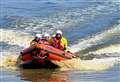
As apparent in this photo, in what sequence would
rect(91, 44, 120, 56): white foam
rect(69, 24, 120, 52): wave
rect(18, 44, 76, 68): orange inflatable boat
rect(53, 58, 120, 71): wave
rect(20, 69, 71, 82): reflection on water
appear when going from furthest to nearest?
rect(69, 24, 120, 52): wave, rect(91, 44, 120, 56): white foam, rect(53, 58, 120, 71): wave, rect(18, 44, 76, 68): orange inflatable boat, rect(20, 69, 71, 82): reflection on water

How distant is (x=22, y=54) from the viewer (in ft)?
50.6

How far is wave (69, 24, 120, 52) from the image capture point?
20559 mm

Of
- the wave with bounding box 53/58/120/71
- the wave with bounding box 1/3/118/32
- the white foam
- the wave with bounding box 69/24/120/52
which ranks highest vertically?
the wave with bounding box 1/3/118/32

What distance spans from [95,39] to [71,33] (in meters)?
1.88

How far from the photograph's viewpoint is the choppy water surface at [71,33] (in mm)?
13805

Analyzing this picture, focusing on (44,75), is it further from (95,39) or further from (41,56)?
(95,39)

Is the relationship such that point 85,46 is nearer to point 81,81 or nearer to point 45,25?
point 45,25

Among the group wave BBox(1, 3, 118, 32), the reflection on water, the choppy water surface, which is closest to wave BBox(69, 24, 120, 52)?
the choppy water surface

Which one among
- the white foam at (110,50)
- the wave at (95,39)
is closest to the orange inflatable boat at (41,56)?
the white foam at (110,50)

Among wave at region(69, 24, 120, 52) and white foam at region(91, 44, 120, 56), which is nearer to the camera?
white foam at region(91, 44, 120, 56)

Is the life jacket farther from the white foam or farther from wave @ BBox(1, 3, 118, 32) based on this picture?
wave @ BBox(1, 3, 118, 32)

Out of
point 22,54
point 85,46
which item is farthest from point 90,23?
point 22,54

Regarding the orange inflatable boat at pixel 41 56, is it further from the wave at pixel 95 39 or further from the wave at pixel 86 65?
the wave at pixel 95 39

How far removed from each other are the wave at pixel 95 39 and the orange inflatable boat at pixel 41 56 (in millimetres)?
4920
